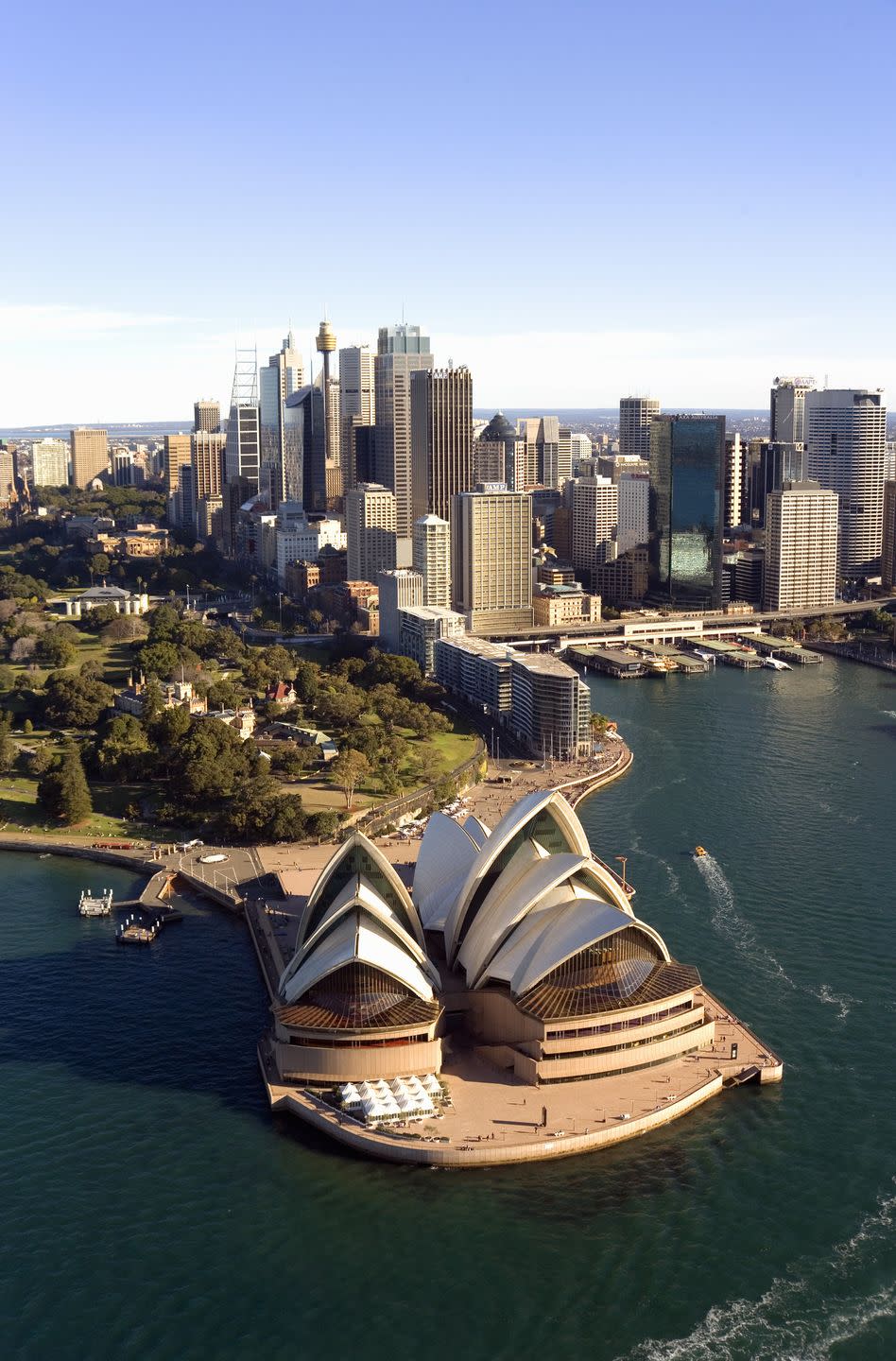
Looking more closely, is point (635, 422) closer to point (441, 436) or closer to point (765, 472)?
point (765, 472)

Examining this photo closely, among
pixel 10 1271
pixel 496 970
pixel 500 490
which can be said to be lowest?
pixel 10 1271

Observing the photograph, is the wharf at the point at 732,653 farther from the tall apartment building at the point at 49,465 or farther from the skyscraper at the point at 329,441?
the tall apartment building at the point at 49,465

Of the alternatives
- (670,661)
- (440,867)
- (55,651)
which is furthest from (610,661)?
(440,867)

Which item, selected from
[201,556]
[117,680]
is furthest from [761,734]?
[201,556]

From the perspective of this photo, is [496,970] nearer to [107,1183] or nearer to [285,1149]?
[285,1149]

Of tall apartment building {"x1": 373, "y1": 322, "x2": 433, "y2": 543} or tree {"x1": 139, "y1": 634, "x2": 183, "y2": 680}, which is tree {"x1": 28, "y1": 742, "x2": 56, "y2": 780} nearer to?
tree {"x1": 139, "y1": 634, "x2": 183, "y2": 680}
